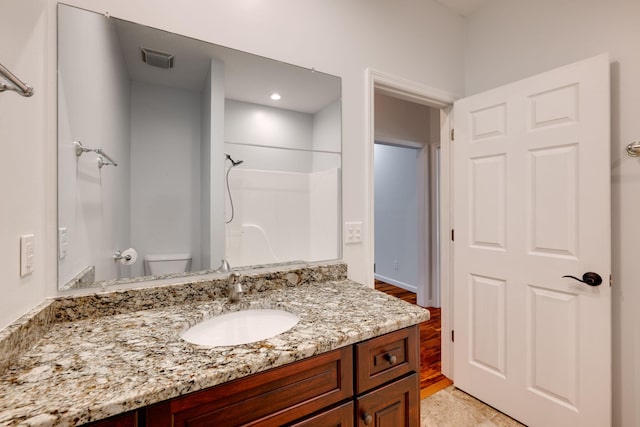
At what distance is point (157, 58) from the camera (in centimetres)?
118

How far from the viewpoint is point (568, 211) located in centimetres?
150

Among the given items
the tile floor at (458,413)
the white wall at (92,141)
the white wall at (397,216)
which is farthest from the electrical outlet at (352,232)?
the white wall at (397,216)

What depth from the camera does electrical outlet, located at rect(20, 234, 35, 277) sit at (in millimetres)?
827

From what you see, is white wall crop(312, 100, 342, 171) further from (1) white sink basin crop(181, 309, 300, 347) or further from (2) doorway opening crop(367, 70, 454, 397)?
(1) white sink basin crop(181, 309, 300, 347)

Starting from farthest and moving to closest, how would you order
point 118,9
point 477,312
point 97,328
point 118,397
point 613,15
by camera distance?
point 477,312, point 613,15, point 118,9, point 97,328, point 118,397

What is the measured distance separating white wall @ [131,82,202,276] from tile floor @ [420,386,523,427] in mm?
1609

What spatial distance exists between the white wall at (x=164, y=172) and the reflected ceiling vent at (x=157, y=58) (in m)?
0.09

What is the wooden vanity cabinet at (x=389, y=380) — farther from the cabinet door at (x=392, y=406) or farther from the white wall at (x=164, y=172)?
the white wall at (x=164, y=172)

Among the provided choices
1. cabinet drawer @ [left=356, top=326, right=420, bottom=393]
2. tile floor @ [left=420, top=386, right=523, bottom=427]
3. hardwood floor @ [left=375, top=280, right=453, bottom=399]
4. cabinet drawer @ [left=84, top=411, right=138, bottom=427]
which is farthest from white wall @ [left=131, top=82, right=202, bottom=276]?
hardwood floor @ [left=375, top=280, right=453, bottom=399]

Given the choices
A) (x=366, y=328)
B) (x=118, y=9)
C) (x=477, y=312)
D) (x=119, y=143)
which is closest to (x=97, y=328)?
(x=119, y=143)

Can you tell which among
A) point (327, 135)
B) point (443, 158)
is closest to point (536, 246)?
point (443, 158)

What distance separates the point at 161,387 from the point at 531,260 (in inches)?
70.8

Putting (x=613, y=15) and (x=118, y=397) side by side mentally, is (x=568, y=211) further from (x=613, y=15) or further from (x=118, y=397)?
(x=118, y=397)

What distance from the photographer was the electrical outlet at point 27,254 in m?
0.83
